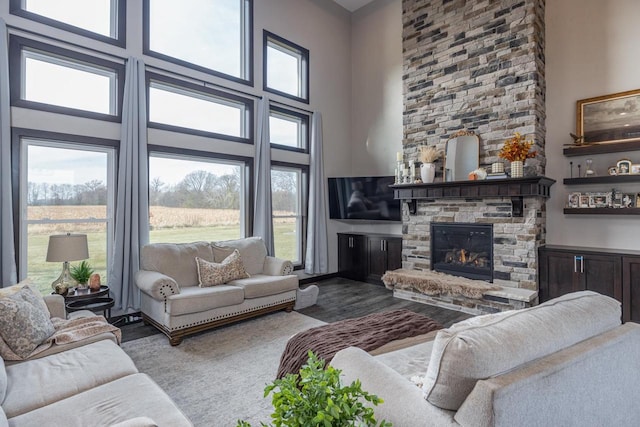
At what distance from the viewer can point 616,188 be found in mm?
4102

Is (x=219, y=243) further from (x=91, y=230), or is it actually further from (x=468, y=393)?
(x=468, y=393)

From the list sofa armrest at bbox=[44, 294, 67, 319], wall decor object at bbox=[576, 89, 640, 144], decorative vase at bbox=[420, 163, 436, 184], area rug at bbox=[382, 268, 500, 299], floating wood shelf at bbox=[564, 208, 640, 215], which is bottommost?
area rug at bbox=[382, 268, 500, 299]

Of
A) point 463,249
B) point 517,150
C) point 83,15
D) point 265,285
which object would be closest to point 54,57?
point 83,15

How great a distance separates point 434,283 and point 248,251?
103 inches

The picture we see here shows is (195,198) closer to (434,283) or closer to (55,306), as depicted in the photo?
(55,306)

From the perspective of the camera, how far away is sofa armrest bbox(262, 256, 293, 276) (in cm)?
448

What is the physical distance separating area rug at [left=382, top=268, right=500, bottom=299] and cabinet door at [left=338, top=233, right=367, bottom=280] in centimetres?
93

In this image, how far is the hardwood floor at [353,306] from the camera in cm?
391

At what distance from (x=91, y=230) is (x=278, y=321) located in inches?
95.9

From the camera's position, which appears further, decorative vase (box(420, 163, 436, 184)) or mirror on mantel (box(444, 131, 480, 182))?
decorative vase (box(420, 163, 436, 184))

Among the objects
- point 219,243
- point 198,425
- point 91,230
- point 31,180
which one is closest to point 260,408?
point 198,425

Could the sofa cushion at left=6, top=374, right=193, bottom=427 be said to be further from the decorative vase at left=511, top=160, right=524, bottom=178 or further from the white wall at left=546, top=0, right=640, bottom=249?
the white wall at left=546, top=0, right=640, bottom=249

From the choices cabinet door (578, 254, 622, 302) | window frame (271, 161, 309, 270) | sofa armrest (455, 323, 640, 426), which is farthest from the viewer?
window frame (271, 161, 309, 270)

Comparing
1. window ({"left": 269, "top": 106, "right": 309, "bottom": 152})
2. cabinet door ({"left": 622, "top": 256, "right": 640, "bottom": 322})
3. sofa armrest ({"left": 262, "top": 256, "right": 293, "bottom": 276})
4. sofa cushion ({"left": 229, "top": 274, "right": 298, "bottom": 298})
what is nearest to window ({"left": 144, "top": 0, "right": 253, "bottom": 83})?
window ({"left": 269, "top": 106, "right": 309, "bottom": 152})
